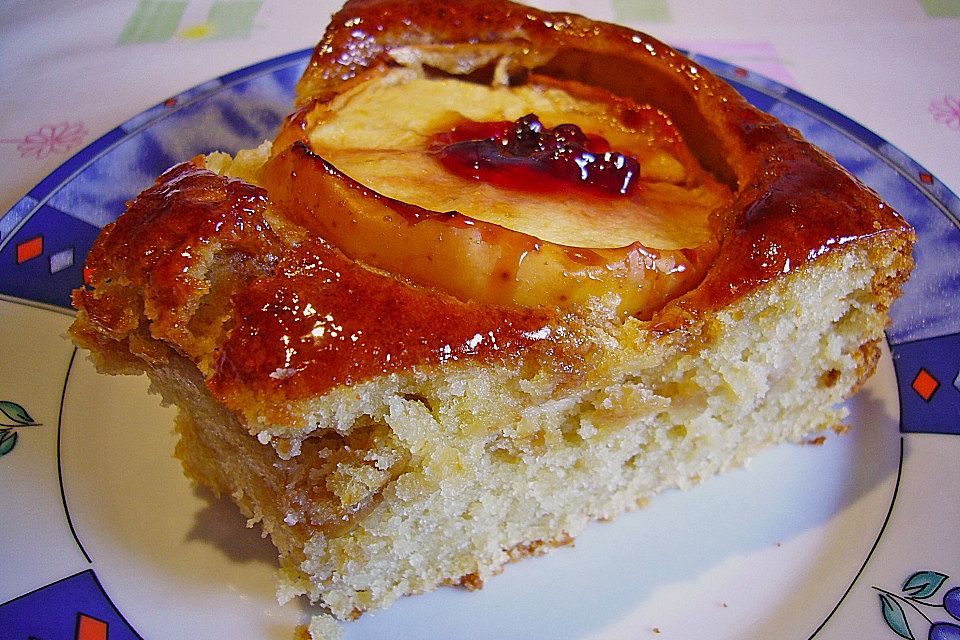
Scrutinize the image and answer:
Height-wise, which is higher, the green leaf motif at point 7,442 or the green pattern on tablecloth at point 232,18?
the green pattern on tablecloth at point 232,18

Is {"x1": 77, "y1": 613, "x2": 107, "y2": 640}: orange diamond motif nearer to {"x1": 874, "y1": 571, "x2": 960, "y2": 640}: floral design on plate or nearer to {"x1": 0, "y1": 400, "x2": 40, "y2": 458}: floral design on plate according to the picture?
{"x1": 0, "y1": 400, "x2": 40, "y2": 458}: floral design on plate

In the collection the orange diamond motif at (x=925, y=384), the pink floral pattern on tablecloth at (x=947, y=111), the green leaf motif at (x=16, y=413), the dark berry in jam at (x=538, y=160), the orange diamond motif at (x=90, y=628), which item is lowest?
the orange diamond motif at (x=90, y=628)

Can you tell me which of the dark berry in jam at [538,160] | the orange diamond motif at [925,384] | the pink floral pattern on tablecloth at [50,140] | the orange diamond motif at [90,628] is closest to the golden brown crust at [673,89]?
the dark berry in jam at [538,160]

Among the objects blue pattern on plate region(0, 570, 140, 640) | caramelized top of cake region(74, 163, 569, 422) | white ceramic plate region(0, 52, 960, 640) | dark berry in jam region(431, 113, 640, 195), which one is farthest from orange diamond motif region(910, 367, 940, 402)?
blue pattern on plate region(0, 570, 140, 640)

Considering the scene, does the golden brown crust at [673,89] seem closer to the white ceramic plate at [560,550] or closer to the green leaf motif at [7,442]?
the white ceramic plate at [560,550]

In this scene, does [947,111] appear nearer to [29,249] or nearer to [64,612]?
[29,249]

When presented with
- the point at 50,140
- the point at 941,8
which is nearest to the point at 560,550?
the point at 50,140

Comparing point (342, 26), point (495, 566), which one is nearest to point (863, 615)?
point (495, 566)
